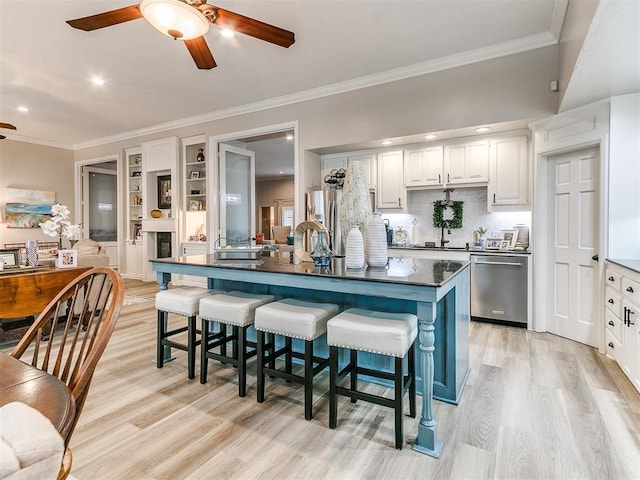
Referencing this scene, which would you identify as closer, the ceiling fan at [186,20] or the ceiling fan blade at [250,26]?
the ceiling fan at [186,20]

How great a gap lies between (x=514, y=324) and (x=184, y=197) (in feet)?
18.1

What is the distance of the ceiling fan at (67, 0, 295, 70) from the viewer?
7.20 feet

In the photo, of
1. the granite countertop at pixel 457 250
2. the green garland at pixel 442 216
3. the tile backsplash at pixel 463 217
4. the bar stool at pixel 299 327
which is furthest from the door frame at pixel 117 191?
the bar stool at pixel 299 327

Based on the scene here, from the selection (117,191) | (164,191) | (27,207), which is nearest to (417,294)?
(164,191)

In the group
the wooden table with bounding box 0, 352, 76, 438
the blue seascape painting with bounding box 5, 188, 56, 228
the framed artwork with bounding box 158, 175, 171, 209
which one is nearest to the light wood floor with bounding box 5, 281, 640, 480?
the wooden table with bounding box 0, 352, 76, 438

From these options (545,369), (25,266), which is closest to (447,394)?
(545,369)

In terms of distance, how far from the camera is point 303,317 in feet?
6.70

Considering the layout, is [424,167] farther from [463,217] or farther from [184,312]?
[184,312]

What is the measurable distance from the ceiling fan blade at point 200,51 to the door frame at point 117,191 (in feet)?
17.0

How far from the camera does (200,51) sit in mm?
2844

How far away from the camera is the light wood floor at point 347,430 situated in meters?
1.64

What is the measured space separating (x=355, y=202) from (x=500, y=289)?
2311mm

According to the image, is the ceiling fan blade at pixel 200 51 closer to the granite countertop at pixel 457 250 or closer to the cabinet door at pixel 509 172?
the granite countertop at pixel 457 250

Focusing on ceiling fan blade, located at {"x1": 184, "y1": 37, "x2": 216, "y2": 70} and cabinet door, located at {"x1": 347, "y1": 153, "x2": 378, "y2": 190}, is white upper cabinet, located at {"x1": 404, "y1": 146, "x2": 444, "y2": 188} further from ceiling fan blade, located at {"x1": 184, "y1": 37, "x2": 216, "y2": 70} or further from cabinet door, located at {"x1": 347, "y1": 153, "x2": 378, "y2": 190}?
ceiling fan blade, located at {"x1": 184, "y1": 37, "x2": 216, "y2": 70}
